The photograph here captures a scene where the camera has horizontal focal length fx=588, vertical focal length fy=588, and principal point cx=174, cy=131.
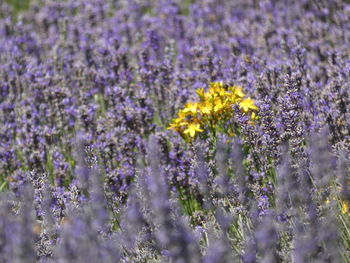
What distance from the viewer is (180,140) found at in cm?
477

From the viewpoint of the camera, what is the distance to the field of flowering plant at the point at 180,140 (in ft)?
8.50

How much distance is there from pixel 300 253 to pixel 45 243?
4.99 ft

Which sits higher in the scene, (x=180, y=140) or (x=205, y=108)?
(x=205, y=108)

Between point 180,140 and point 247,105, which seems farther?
point 180,140

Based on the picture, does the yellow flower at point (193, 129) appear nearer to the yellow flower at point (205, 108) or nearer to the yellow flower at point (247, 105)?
the yellow flower at point (205, 108)

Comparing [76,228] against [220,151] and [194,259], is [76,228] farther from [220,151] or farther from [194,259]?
[220,151]

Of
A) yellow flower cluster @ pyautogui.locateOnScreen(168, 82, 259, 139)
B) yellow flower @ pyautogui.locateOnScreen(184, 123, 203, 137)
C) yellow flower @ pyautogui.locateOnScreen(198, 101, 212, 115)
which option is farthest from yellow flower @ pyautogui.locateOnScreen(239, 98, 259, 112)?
yellow flower @ pyautogui.locateOnScreen(184, 123, 203, 137)

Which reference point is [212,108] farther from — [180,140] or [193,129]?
[180,140]

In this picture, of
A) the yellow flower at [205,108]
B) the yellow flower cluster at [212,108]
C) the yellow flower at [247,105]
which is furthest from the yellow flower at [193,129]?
the yellow flower at [247,105]

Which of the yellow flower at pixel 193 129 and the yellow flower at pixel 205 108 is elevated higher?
the yellow flower at pixel 205 108

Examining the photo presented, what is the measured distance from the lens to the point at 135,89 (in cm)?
579

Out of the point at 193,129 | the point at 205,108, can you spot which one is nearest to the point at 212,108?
the point at 205,108

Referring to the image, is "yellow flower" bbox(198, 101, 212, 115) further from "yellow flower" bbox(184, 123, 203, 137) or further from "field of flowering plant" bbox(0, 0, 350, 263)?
"yellow flower" bbox(184, 123, 203, 137)

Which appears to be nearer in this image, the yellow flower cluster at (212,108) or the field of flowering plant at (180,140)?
the field of flowering plant at (180,140)
